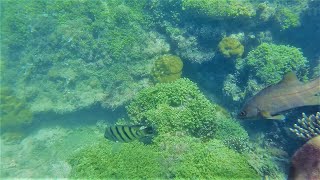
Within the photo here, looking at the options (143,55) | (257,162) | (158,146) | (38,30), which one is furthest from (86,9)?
(257,162)

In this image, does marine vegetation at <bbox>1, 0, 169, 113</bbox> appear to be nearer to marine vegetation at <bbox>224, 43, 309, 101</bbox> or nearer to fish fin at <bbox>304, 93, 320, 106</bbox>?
marine vegetation at <bbox>224, 43, 309, 101</bbox>

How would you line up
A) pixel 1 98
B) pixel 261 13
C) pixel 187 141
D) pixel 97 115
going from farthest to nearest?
pixel 1 98 < pixel 97 115 < pixel 261 13 < pixel 187 141

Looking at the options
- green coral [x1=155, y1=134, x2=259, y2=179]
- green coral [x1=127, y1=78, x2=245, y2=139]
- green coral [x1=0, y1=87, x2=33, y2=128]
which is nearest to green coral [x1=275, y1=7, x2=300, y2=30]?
green coral [x1=127, y1=78, x2=245, y2=139]

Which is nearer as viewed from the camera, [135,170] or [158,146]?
[135,170]

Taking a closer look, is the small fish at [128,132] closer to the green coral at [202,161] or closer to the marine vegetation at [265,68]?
the green coral at [202,161]

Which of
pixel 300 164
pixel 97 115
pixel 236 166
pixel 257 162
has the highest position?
pixel 300 164

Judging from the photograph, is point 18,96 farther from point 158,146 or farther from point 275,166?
point 275,166

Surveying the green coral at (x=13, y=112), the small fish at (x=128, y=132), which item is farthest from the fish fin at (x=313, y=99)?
the green coral at (x=13, y=112)
